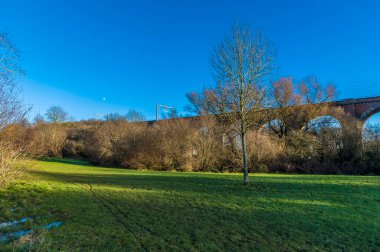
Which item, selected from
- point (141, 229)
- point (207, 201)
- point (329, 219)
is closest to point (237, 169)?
point (207, 201)

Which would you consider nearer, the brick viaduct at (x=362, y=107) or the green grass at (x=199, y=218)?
the green grass at (x=199, y=218)

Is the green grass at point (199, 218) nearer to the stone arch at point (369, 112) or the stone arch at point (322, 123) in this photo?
the stone arch at point (322, 123)

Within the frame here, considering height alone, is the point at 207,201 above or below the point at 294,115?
below

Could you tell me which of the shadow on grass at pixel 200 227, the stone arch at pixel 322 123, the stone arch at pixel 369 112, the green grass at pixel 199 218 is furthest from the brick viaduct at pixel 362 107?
the shadow on grass at pixel 200 227

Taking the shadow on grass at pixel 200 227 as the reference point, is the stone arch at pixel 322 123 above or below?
above

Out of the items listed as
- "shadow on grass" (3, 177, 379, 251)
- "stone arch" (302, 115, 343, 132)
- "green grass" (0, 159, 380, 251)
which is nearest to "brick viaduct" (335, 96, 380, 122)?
"stone arch" (302, 115, 343, 132)

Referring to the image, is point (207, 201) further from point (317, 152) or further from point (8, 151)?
point (317, 152)

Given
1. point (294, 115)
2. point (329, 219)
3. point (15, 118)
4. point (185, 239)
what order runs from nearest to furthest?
point (185, 239) → point (329, 219) → point (15, 118) → point (294, 115)

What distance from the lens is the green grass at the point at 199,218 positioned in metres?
4.53

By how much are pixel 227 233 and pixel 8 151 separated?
10.4 metres

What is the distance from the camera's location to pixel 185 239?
4.75 metres

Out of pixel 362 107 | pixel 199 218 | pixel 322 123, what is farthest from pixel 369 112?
pixel 199 218

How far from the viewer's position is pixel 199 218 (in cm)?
617

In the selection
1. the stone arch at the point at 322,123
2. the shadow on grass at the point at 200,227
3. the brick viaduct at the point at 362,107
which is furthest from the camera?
the brick viaduct at the point at 362,107
